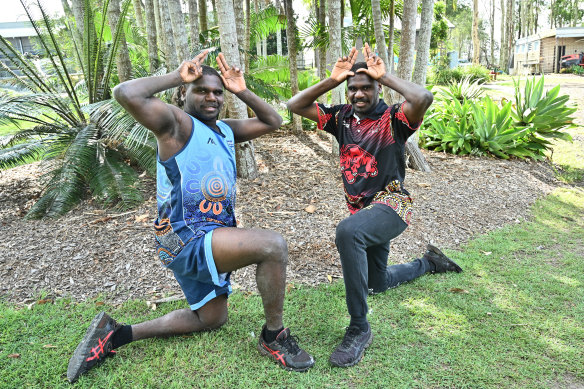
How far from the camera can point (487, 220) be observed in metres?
5.50

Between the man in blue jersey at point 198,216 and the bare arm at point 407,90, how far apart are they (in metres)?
0.92

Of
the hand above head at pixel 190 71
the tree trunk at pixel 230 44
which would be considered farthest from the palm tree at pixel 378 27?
the hand above head at pixel 190 71

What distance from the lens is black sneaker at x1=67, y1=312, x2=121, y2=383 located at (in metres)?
2.66

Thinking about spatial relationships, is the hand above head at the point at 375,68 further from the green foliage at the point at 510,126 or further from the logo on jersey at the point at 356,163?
the green foliage at the point at 510,126

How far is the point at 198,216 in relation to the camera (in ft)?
8.59

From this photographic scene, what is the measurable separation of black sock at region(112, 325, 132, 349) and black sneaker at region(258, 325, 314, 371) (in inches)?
35.9

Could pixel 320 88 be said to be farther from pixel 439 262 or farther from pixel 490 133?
pixel 490 133

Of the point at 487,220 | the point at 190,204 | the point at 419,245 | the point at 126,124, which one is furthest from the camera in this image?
the point at 487,220

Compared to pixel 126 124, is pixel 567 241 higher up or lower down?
lower down

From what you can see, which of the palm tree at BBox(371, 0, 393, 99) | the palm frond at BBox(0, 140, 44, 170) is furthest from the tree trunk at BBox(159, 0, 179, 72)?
the palm tree at BBox(371, 0, 393, 99)

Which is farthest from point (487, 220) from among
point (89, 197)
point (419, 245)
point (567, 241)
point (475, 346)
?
point (89, 197)

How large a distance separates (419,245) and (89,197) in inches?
164

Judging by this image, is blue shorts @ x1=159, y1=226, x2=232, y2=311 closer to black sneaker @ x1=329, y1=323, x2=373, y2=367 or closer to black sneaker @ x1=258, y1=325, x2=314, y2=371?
black sneaker @ x1=258, y1=325, x2=314, y2=371

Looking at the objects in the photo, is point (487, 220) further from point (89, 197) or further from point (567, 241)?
point (89, 197)
